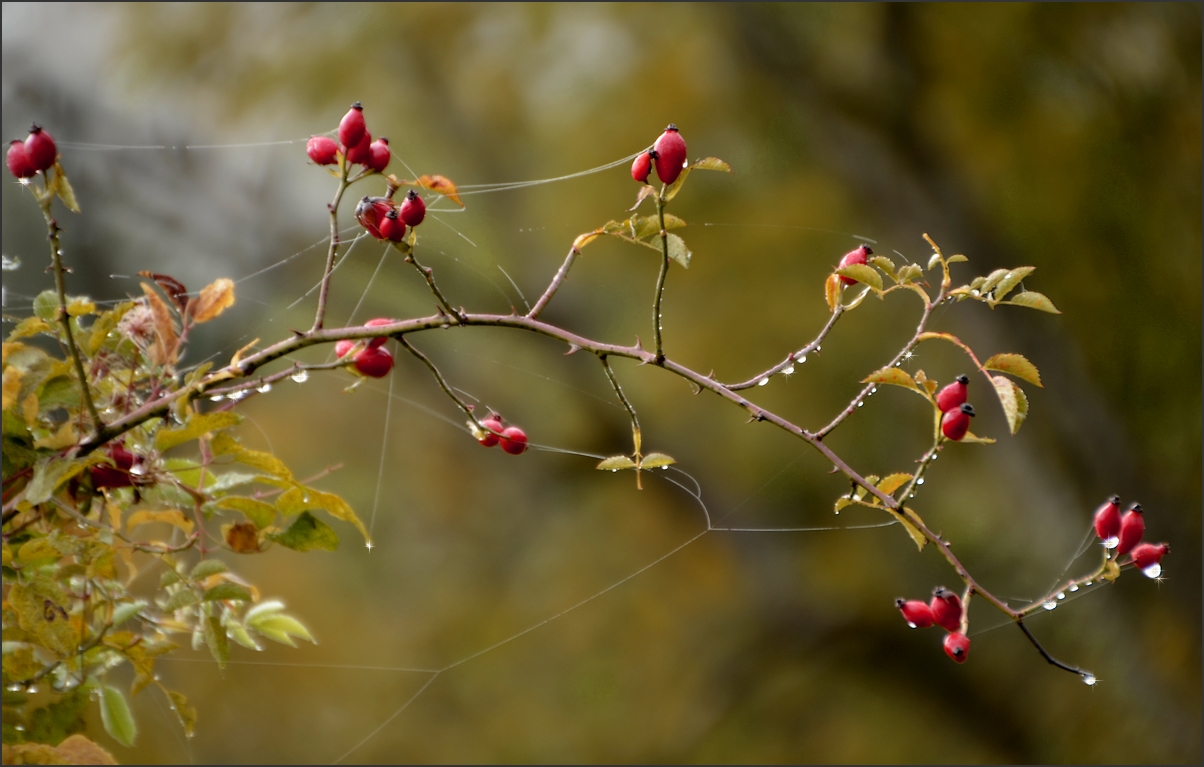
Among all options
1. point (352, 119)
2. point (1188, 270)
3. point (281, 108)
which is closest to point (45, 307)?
point (352, 119)

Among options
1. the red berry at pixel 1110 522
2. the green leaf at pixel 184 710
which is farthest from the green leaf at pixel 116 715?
the red berry at pixel 1110 522

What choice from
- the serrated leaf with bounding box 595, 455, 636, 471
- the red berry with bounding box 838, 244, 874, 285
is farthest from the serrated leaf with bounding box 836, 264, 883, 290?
the serrated leaf with bounding box 595, 455, 636, 471

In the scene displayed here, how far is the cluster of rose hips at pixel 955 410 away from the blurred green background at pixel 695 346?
1.34m

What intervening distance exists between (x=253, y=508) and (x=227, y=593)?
0.04 meters

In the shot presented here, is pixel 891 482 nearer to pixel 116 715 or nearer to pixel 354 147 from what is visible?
pixel 354 147

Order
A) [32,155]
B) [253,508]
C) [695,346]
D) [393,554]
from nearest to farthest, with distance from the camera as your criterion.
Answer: [32,155], [253,508], [695,346], [393,554]

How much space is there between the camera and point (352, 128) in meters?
0.35

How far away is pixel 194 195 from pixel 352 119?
181 cm

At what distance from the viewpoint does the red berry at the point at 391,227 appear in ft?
1.04

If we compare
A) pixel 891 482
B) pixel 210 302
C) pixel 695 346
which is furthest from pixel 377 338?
pixel 695 346

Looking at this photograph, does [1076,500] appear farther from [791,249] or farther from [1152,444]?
[791,249]

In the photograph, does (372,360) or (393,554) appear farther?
(393,554)

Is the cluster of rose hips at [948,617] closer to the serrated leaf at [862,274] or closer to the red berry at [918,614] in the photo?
the red berry at [918,614]

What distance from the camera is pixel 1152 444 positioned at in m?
1.69
